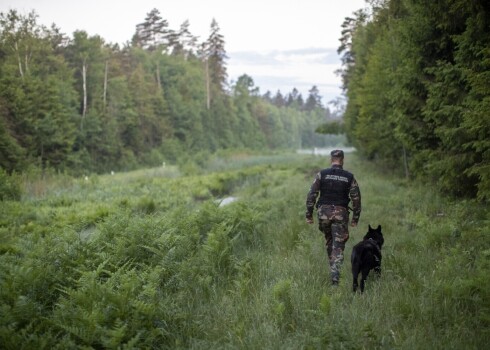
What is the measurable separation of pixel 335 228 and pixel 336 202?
47 centimetres

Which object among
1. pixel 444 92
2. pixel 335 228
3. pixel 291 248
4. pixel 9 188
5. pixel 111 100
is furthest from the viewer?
pixel 111 100

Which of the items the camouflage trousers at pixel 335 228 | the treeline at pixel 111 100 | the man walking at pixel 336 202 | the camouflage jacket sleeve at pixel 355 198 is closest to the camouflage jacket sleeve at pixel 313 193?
the man walking at pixel 336 202

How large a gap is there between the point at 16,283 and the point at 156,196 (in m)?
13.3

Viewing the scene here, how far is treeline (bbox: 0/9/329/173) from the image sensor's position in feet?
113

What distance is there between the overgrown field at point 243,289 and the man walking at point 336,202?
24.9 inches

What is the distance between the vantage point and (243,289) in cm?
612

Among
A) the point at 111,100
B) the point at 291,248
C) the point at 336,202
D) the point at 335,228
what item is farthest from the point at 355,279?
the point at 111,100

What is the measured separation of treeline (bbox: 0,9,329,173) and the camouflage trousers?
29.9 meters

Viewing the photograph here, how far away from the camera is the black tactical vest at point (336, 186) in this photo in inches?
279

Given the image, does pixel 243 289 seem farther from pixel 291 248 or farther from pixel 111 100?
pixel 111 100

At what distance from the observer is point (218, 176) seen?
2764cm

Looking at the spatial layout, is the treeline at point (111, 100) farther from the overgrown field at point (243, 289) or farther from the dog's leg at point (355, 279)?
the dog's leg at point (355, 279)

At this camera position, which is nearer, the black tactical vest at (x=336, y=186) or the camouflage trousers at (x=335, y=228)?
the camouflage trousers at (x=335, y=228)

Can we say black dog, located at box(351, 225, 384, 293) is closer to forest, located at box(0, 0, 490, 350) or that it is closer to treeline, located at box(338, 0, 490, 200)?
forest, located at box(0, 0, 490, 350)
